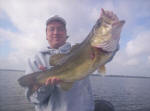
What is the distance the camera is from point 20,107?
96.3ft

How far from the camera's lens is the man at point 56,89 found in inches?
189

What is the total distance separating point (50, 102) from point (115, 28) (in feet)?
9.43

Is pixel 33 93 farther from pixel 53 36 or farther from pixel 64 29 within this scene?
pixel 64 29

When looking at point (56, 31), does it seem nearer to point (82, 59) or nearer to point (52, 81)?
point (82, 59)

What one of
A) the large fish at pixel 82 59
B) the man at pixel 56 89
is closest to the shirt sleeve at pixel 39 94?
the man at pixel 56 89

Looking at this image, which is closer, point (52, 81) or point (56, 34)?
point (52, 81)

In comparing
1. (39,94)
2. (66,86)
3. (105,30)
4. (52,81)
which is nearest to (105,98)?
(39,94)

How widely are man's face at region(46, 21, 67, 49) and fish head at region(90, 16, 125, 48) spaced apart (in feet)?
4.70

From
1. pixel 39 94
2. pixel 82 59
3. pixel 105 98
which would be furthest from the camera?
pixel 105 98

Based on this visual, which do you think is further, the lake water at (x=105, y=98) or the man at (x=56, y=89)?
the lake water at (x=105, y=98)

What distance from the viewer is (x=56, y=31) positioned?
534 cm

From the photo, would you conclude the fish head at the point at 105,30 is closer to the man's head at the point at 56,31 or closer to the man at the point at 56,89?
the man at the point at 56,89

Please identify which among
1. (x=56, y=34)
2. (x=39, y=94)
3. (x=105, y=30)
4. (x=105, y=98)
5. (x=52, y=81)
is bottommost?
(x=105, y=98)

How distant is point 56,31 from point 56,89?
73.0 inches
